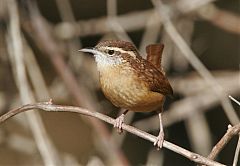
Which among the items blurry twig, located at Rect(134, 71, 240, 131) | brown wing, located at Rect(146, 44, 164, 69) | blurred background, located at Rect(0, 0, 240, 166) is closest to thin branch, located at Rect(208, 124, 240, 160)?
brown wing, located at Rect(146, 44, 164, 69)

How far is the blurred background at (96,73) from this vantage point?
450cm

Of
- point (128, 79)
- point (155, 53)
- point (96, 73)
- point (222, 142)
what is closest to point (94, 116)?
point (222, 142)

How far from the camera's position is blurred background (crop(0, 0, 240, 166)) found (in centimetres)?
450

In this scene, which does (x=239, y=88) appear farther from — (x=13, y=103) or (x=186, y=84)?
(x=13, y=103)

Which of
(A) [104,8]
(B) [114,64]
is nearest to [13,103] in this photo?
(A) [104,8]

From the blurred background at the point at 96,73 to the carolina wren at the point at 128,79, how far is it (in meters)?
0.81

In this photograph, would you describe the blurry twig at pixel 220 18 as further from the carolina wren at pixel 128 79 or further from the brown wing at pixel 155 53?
the carolina wren at pixel 128 79

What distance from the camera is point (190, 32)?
525 cm

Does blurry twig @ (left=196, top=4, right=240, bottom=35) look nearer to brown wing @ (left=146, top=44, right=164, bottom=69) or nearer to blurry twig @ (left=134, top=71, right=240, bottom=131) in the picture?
blurry twig @ (left=134, top=71, right=240, bottom=131)

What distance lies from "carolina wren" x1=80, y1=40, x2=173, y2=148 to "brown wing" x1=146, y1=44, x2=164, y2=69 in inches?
6.7

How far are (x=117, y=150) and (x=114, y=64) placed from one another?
1.03 m

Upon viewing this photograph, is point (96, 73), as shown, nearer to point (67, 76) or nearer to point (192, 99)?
point (67, 76)

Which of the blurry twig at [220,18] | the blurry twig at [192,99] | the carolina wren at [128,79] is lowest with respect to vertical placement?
the carolina wren at [128,79]

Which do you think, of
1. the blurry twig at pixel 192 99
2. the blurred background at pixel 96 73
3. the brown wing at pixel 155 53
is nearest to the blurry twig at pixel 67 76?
the blurred background at pixel 96 73
